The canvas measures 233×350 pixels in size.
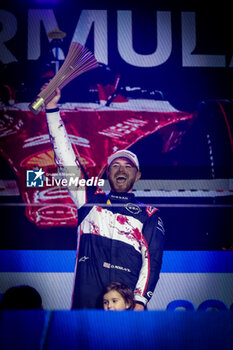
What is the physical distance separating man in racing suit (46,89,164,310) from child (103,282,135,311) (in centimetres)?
3

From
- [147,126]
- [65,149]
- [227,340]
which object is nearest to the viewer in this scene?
[227,340]

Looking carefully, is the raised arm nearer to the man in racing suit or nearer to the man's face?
the man in racing suit

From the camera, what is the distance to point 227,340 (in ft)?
2.17

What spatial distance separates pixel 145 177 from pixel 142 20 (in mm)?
1066

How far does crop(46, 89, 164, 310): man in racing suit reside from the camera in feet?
6.17

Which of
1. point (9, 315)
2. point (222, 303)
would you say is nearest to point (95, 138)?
point (222, 303)

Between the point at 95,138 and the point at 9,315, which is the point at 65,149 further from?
the point at 9,315

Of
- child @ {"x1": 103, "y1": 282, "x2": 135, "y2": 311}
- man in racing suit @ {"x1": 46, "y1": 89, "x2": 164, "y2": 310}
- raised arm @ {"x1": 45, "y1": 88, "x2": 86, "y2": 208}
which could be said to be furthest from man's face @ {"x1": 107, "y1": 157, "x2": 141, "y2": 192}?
child @ {"x1": 103, "y1": 282, "x2": 135, "y2": 311}

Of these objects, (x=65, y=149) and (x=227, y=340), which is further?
(x=65, y=149)

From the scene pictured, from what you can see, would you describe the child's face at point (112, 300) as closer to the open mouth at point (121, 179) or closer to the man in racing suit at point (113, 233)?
the man in racing suit at point (113, 233)

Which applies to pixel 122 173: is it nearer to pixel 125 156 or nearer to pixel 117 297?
pixel 125 156

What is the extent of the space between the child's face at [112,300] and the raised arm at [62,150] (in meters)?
0.56

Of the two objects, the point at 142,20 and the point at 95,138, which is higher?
the point at 142,20

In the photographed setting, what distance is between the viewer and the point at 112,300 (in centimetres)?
181
